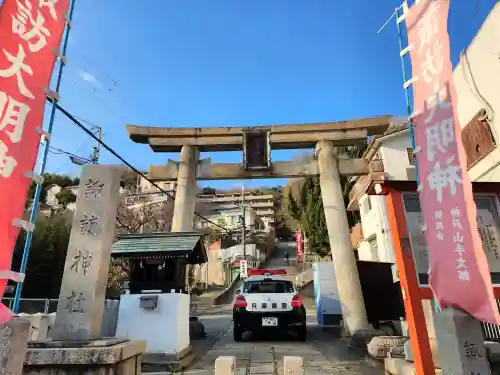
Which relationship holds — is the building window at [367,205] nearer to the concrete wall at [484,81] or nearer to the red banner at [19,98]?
the concrete wall at [484,81]

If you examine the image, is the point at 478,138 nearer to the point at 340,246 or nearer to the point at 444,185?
the point at 340,246

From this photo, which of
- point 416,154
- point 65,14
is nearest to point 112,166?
point 65,14

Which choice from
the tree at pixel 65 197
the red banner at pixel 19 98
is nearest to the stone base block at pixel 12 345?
the red banner at pixel 19 98

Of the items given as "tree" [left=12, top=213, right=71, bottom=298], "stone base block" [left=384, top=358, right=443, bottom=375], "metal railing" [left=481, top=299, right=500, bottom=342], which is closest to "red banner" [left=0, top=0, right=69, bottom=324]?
"stone base block" [left=384, top=358, right=443, bottom=375]

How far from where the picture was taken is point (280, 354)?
23.9ft

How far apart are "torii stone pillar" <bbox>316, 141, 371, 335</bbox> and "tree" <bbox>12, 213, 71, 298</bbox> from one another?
17221 mm

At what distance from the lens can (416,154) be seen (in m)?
4.23

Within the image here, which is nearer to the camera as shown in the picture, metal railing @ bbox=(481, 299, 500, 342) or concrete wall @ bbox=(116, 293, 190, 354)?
metal railing @ bbox=(481, 299, 500, 342)

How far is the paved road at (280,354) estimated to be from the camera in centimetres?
603

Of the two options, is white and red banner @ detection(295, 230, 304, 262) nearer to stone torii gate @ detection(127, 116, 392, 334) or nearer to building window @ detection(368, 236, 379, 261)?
building window @ detection(368, 236, 379, 261)

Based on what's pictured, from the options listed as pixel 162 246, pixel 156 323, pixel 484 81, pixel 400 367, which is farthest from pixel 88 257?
pixel 484 81

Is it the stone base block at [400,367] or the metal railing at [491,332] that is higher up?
the metal railing at [491,332]

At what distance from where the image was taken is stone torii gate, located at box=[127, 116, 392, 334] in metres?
10.7

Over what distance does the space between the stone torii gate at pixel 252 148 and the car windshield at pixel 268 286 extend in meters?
2.55
